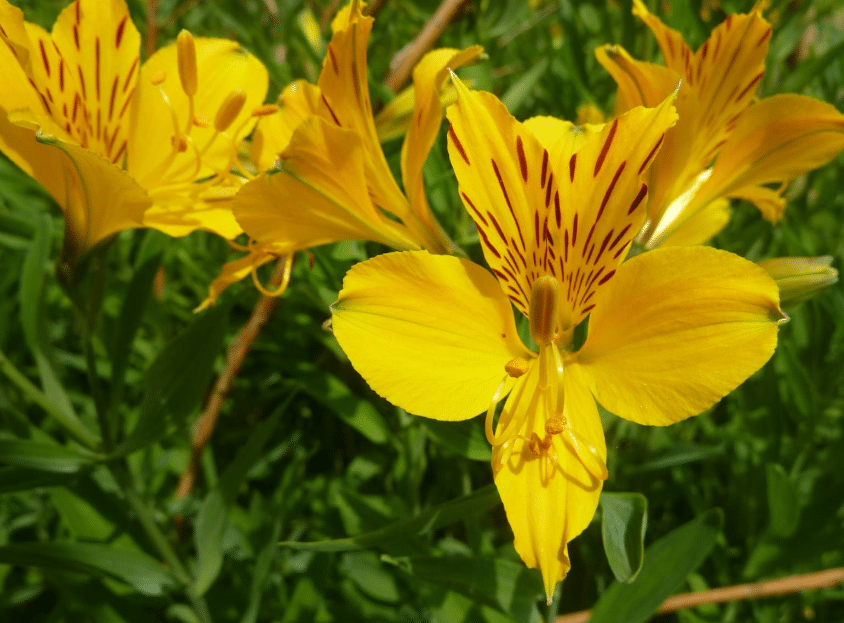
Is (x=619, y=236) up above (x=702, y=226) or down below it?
above

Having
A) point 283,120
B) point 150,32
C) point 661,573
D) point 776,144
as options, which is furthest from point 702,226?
point 150,32

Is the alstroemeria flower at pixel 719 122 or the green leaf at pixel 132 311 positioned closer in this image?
the alstroemeria flower at pixel 719 122

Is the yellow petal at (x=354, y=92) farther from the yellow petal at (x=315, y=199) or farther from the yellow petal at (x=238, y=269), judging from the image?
the yellow petal at (x=238, y=269)

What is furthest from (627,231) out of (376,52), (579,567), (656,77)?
(376,52)

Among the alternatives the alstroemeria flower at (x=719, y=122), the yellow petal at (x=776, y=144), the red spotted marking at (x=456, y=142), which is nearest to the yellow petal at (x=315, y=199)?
the red spotted marking at (x=456, y=142)

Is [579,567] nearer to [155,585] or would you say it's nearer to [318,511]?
[318,511]

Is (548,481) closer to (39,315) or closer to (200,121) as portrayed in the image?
(200,121)
